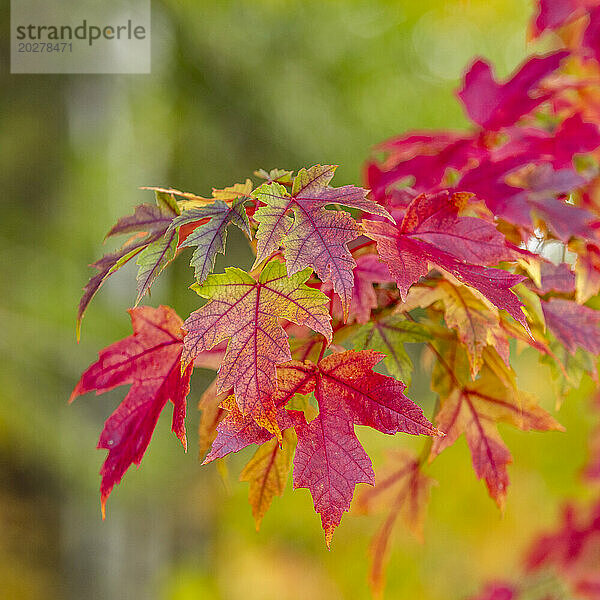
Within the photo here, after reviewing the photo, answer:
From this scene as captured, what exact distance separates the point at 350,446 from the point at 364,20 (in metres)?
3.55

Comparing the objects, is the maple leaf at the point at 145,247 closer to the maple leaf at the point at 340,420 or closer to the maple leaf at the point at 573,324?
the maple leaf at the point at 340,420

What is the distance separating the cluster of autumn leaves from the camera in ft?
1.02

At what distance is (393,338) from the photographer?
41cm

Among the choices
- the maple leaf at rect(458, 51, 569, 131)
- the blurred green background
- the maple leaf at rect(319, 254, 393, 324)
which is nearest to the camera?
the maple leaf at rect(319, 254, 393, 324)

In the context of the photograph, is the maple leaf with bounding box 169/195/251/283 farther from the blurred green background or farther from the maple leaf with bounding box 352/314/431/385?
the blurred green background

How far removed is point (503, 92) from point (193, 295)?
279 centimetres


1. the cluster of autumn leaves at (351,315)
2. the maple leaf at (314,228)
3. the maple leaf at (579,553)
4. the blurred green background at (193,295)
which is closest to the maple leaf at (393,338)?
the cluster of autumn leaves at (351,315)

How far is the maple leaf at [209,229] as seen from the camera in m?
0.32

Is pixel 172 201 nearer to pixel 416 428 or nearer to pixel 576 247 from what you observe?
pixel 416 428

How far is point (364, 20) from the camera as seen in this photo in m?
3.45

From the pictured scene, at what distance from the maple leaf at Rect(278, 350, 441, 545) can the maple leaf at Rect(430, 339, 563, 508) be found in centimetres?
11

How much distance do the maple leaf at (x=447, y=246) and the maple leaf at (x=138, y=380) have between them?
146mm

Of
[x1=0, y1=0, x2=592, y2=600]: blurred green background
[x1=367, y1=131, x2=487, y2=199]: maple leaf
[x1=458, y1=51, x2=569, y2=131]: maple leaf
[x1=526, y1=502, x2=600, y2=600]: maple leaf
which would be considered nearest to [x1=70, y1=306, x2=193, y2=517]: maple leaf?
[x1=367, y1=131, x2=487, y2=199]: maple leaf

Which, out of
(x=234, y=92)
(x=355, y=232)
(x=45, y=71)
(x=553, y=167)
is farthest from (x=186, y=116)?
(x=355, y=232)
